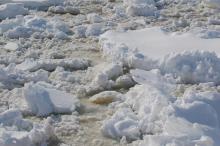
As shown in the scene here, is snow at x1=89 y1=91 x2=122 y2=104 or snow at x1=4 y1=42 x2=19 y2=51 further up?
snow at x1=89 y1=91 x2=122 y2=104

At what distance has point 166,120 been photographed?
3570 millimetres

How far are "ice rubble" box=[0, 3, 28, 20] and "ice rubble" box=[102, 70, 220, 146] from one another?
305 cm

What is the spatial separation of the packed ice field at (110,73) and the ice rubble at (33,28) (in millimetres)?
11

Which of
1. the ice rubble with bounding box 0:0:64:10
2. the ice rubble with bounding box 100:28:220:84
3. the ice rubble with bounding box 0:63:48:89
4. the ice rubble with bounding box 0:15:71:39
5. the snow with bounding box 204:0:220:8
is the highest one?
the ice rubble with bounding box 100:28:220:84

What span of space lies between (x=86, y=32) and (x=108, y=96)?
1.79 m

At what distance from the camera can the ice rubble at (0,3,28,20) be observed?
6729mm

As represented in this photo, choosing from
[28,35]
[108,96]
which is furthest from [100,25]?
[108,96]

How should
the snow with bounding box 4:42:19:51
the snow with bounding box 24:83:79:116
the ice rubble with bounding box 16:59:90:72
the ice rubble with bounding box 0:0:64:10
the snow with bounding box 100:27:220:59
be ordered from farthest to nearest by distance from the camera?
1. the ice rubble with bounding box 0:0:64:10
2. the snow with bounding box 4:42:19:51
3. the snow with bounding box 100:27:220:59
4. the ice rubble with bounding box 16:59:90:72
5. the snow with bounding box 24:83:79:116

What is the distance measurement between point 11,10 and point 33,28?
2.67 ft

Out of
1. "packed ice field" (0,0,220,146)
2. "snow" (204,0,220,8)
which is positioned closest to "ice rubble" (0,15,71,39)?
"packed ice field" (0,0,220,146)

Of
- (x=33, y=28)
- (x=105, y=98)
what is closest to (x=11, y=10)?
(x=33, y=28)

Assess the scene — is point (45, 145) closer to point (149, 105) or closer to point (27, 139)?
point (27, 139)

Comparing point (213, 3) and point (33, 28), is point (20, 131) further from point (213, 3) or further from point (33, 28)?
point (213, 3)

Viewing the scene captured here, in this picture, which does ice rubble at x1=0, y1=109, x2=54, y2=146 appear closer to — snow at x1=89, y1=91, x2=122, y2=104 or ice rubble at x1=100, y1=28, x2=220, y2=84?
snow at x1=89, y1=91, x2=122, y2=104
